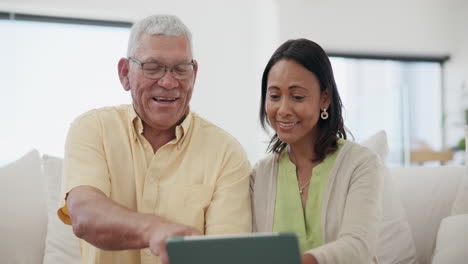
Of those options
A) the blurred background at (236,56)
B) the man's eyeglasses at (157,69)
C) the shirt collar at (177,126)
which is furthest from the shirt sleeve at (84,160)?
the blurred background at (236,56)

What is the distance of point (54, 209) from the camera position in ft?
6.48

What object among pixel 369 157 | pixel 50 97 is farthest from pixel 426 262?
pixel 50 97

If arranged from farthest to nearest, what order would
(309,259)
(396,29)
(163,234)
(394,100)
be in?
(394,100) → (396,29) → (309,259) → (163,234)

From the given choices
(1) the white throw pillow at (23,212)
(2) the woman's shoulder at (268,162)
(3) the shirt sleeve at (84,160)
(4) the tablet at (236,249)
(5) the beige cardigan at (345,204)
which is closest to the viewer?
(4) the tablet at (236,249)

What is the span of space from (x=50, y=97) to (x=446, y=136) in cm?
459

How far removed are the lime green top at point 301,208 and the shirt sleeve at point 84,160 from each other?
0.55 m

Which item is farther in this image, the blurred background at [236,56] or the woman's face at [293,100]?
the blurred background at [236,56]

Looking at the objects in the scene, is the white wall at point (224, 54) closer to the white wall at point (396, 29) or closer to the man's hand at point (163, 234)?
the white wall at point (396, 29)

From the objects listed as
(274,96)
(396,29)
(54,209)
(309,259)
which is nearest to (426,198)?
(274,96)

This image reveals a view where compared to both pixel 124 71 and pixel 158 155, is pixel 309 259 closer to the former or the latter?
pixel 158 155

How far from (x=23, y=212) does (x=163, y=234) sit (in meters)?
1.10

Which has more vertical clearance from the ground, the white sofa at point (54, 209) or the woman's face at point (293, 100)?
the woman's face at point (293, 100)

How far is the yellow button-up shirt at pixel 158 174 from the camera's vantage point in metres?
1.48

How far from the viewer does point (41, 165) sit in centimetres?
212
